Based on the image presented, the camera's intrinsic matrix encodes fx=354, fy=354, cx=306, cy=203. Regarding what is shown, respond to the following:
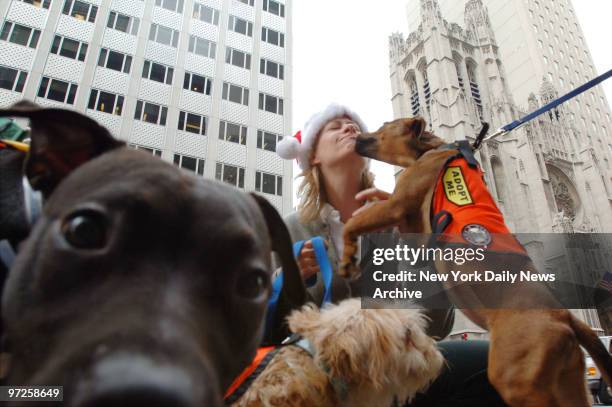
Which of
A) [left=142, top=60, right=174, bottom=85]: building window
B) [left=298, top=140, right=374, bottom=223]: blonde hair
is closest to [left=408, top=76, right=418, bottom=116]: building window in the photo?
[left=142, top=60, right=174, bottom=85]: building window

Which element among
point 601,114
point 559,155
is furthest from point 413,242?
point 601,114

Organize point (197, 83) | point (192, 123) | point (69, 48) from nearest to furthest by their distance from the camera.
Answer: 1. point (69, 48)
2. point (192, 123)
3. point (197, 83)

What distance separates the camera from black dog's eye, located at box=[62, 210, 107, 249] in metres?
0.83

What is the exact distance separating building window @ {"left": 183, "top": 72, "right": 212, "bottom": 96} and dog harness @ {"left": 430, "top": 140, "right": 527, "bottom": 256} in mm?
20252

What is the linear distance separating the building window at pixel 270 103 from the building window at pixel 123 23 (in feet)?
25.6

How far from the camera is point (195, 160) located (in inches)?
720

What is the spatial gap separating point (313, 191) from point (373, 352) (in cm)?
150

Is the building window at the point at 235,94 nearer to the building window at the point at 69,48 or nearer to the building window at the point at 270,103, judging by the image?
the building window at the point at 270,103

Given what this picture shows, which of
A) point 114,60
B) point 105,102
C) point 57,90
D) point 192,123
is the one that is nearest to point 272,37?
point 192,123

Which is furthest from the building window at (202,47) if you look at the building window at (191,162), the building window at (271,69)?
the building window at (191,162)

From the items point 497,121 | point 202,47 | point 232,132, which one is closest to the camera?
point 232,132

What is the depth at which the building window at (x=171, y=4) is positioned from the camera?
2136 cm

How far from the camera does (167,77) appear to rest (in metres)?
19.7

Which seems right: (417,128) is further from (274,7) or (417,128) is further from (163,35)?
(274,7)
